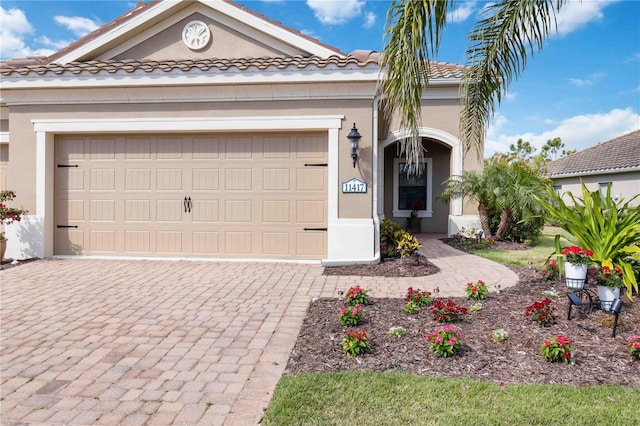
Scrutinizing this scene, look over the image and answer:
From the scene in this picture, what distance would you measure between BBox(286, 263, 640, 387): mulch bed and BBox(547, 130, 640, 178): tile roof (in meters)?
17.5

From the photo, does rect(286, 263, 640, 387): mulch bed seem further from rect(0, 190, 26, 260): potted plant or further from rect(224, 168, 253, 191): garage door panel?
rect(0, 190, 26, 260): potted plant

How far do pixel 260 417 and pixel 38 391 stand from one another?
5.94ft

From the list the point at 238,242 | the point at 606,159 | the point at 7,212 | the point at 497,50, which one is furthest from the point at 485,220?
the point at 606,159

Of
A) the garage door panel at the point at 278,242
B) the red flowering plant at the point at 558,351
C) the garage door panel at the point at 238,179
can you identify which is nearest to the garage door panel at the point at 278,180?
the garage door panel at the point at 238,179

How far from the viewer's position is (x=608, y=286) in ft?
14.0

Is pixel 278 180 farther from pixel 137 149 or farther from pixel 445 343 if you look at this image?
pixel 445 343

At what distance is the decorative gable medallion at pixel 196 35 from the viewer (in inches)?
373

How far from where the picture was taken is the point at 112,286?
6117 millimetres

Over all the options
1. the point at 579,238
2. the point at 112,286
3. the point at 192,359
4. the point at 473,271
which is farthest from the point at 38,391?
the point at 473,271

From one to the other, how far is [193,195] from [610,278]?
7.17m

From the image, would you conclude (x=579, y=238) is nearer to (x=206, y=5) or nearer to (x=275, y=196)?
(x=275, y=196)

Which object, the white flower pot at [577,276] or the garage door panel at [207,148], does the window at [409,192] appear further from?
the white flower pot at [577,276]

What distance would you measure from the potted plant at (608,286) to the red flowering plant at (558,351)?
4.60 ft

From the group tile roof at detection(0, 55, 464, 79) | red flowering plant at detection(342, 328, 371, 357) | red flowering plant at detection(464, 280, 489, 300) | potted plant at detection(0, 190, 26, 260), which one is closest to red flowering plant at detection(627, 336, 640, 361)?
red flowering plant at detection(464, 280, 489, 300)
